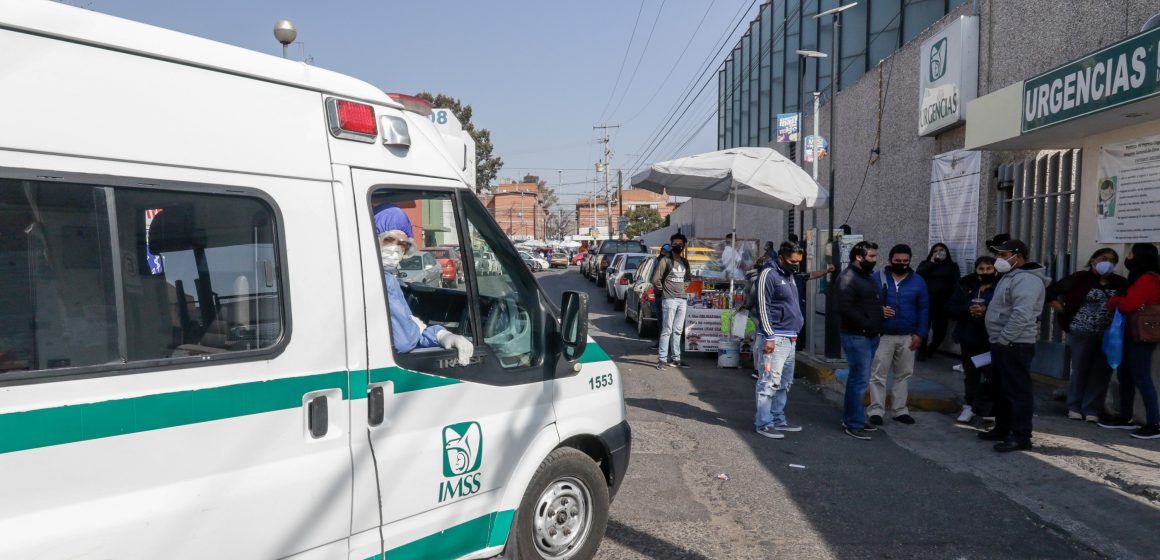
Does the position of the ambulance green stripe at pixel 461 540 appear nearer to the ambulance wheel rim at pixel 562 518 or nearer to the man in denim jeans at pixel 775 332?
the ambulance wheel rim at pixel 562 518

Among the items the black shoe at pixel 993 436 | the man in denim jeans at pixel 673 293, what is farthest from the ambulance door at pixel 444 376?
the man in denim jeans at pixel 673 293

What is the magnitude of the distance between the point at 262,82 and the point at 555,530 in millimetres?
2521

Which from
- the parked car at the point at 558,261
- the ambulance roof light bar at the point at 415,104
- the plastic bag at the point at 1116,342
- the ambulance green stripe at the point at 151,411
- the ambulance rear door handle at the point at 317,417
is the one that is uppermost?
the ambulance roof light bar at the point at 415,104

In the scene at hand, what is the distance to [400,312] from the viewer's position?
10.6ft

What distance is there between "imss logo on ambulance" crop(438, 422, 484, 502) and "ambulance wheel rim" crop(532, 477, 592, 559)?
499mm

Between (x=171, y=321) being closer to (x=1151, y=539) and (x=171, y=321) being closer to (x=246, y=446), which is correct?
(x=246, y=446)

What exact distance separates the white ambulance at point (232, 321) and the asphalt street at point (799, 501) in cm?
166

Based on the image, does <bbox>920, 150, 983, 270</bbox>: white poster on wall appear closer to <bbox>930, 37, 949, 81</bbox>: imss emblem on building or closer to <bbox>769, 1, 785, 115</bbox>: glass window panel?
<bbox>930, 37, 949, 81</bbox>: imss emblem on building

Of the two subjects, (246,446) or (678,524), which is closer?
(246,446)

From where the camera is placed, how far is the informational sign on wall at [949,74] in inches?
471

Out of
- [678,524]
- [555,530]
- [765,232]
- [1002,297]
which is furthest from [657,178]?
[765,232]

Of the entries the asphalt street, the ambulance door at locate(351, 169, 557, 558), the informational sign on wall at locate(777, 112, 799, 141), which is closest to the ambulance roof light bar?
the ambulance door at locate(351, 169, 557, 558)

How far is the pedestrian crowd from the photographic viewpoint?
22.1 feet

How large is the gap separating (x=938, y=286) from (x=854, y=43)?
13099 millimetres
